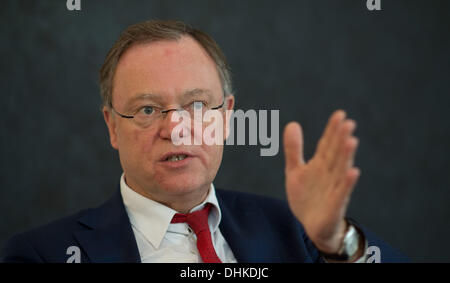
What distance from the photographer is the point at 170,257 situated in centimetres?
187

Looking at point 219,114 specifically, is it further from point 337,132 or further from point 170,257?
point 337,132

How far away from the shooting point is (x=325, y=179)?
4.72 feet

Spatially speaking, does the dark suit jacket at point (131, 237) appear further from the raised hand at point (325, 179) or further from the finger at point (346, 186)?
the finger at point (346, 186)

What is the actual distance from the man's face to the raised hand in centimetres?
46

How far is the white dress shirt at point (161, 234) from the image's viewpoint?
6.15 ft

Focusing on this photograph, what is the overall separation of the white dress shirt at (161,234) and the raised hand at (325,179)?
1.73 feet

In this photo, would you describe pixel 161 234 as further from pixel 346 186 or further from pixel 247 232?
pixel 346 186

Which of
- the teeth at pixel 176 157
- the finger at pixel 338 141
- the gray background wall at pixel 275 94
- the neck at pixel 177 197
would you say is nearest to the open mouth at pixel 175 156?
the teeth at pixel 176 157

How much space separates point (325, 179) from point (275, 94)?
1.35m

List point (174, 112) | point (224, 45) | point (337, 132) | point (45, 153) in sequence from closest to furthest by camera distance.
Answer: point (337, 132) → point (174, 112) → point (45, 153) → point (224, 45)

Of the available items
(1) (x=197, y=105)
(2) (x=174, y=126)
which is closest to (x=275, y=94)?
(1) (x=197, y=105)

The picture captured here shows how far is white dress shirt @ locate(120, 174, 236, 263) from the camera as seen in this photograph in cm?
187
